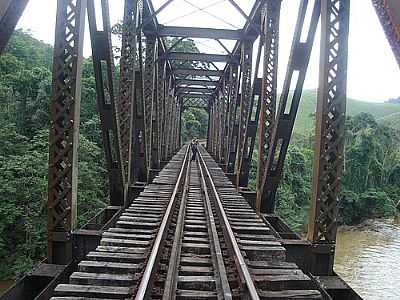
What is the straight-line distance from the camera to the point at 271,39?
9.01 meters

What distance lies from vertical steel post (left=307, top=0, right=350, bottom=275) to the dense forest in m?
11.8

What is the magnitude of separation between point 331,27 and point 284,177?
26160mm

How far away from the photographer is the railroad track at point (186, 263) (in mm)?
3535

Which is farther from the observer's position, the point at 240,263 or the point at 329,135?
the point at 329,135

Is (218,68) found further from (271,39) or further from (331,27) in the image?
(331,27)

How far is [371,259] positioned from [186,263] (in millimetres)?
22950

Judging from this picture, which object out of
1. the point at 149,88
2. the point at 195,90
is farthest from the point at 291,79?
the point at 195,90

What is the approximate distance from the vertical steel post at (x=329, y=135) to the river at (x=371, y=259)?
528 inches

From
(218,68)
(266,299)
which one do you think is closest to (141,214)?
(266,299)

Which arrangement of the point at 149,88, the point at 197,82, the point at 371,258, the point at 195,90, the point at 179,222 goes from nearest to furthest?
1. the point at 179,222
2. the point at 149,88
3. the point at 371,258
4. the point at 197,82
5. the point at 195,90

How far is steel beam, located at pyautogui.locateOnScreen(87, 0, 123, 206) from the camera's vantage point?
6.12 meters

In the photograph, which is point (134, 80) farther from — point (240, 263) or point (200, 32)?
point (200, 32)

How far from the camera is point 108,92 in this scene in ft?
22.5

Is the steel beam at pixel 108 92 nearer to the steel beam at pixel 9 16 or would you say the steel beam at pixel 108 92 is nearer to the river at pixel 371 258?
the steel beam at pixel 9 16
